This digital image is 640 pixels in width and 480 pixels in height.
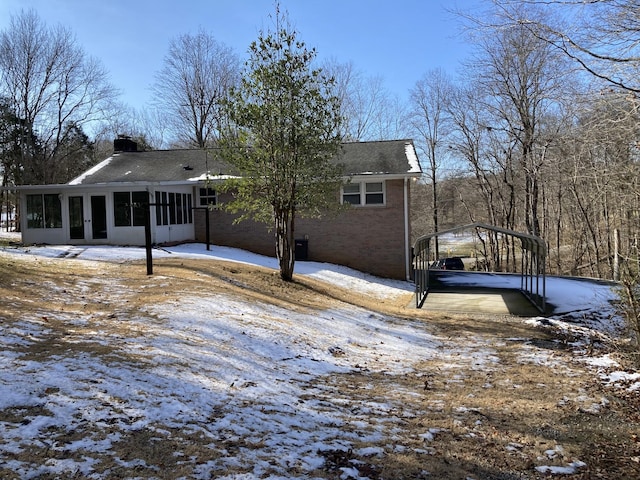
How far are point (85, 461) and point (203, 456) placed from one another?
0.75 metres

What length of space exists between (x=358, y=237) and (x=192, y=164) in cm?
828

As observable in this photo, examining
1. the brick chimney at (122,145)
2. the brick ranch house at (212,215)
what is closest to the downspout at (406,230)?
the brick ranch house at (212,215)

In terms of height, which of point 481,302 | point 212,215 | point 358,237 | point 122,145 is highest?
point 122,145

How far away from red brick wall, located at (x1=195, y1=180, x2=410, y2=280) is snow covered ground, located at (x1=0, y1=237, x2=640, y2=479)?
31.6ft

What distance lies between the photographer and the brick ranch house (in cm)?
1803

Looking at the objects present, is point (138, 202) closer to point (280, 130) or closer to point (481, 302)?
point (280, 130)

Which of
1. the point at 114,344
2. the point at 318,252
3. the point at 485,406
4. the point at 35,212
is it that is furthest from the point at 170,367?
the point at 35,212

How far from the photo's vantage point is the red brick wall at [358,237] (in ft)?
61.2

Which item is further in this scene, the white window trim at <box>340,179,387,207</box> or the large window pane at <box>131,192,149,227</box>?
the white window trim at <box>340,179,387,207</box>

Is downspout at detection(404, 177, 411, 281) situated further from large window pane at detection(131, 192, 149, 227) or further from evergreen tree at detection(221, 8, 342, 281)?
large window pane at detection(131, 192, 149, 227)

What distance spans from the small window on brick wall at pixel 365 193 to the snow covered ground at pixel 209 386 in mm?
10062

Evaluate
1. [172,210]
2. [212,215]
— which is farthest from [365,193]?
[172,210]

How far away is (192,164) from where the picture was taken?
21719 mm

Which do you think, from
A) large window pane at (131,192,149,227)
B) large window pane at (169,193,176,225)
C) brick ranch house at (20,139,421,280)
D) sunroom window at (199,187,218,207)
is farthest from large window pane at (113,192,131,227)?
sunroom window at (199,187,218,207)
